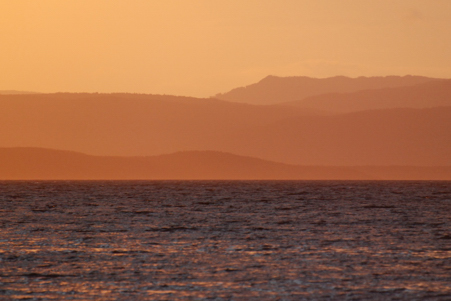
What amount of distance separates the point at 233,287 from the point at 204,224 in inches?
1208

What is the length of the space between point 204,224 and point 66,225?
1196 centimetres

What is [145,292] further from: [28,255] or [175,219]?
[175,219]

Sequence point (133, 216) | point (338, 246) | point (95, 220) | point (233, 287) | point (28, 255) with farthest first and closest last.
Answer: point (133, 216), point (95, 220), point (338, 246), point (28, 255), point (233, 287)

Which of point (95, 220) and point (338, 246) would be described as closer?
point (338, 246)

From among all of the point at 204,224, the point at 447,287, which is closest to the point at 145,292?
the point at 447,287

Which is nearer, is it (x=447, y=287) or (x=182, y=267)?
(x=447, y=287)

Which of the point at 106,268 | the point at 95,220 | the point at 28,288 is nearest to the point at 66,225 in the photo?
the point at 95,220

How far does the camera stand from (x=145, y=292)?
29.0 m

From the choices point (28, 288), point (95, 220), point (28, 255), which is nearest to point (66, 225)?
point (95, 220)

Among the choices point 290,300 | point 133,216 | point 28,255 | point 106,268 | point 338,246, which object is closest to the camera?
point 290,300

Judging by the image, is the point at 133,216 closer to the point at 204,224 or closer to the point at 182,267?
the point at 204,224

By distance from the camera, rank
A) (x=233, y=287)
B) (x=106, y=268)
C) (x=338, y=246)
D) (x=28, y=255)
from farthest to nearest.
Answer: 1. (x=338, y=246)
2. (x=28, y=255)
3. (x=106, y=268)
4. (x=233, y=287)

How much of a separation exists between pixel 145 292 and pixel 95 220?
37.1 metres

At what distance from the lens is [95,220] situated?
6500cm
